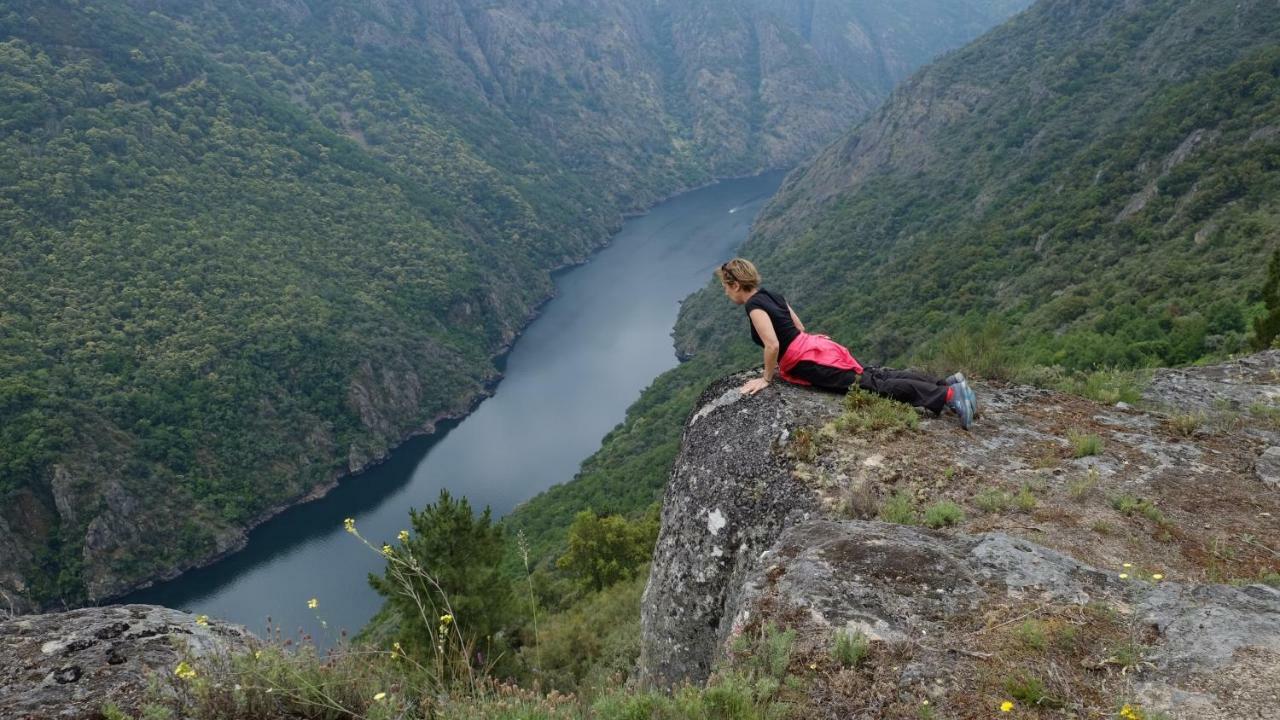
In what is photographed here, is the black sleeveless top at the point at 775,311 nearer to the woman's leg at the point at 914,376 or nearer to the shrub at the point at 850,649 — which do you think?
the woman's leg at the point at 914,376

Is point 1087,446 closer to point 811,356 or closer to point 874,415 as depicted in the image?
point 874,415

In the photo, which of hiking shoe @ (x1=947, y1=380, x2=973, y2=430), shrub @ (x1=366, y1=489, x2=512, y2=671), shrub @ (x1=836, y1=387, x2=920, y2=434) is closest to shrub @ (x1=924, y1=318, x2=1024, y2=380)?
hiking shoe @ (x1=947, y1=380, x2=973, y2=430)

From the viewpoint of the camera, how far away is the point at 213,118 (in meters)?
110

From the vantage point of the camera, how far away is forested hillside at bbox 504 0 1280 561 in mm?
31078

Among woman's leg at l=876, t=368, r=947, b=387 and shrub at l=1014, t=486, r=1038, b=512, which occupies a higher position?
woman's leg at l=876, t=368, r=947, b=387

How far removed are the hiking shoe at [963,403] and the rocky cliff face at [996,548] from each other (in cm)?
17

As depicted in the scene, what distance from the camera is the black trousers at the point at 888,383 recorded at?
6801mm

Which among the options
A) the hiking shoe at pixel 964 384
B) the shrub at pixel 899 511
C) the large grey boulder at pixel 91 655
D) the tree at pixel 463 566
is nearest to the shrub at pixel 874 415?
the hiking shoe at pixel 964 384

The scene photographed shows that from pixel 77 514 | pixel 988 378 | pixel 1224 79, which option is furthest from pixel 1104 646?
pixel 77 514

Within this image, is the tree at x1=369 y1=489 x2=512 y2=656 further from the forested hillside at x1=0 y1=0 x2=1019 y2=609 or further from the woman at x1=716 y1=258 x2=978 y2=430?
the forested hillside at x1=0 y1=0 x2=1019 y2=609

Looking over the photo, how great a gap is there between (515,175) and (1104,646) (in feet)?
558

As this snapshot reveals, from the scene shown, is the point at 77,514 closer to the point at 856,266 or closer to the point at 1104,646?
the point at 1104,646

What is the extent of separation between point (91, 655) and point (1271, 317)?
60.4 feet

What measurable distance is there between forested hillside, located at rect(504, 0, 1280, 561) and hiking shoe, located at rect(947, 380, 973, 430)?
83.5 inches
